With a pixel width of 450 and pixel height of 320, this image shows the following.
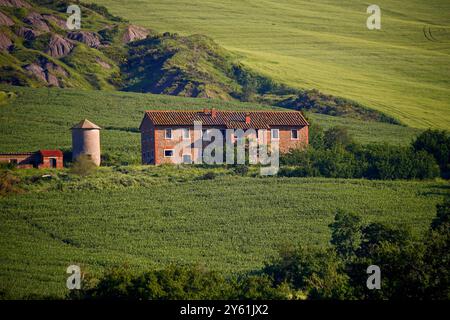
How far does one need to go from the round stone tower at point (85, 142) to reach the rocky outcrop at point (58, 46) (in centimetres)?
4844

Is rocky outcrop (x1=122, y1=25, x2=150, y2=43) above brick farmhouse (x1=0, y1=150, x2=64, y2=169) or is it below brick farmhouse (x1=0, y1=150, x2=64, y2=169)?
above

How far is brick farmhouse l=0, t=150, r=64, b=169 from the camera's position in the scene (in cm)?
8500

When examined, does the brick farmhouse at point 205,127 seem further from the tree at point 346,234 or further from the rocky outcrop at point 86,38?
the rocky outcrop at point 86,38

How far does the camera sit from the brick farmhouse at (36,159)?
8500 centimetres

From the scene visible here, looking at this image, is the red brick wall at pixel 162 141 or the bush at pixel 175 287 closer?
the bush at pixel 175 287

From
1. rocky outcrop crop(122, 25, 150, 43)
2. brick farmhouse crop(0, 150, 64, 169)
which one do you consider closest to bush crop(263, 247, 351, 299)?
brick farmhouse crop(0, 150, 64, 169)

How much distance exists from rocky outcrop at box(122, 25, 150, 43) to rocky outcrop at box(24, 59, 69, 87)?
761 inches


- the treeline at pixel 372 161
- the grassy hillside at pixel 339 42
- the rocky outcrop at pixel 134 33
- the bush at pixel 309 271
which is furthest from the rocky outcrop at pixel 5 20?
the bush at pixel 309 271

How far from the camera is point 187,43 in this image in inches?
5408

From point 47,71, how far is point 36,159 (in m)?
41.2

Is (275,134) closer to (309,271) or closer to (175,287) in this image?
(309,271)

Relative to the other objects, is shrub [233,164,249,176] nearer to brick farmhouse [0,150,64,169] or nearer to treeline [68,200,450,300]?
brick farmhouse [0,150,64,169]

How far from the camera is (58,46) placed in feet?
443
